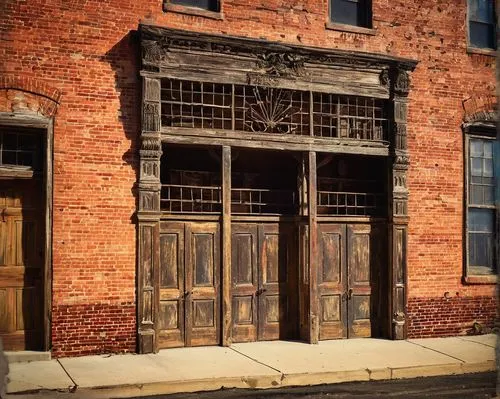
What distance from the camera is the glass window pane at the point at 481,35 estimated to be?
1371 centimetres

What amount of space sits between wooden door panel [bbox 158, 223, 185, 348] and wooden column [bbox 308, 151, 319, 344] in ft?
7.67

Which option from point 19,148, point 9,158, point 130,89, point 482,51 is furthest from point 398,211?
point 9,158

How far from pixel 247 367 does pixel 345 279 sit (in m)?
3.43

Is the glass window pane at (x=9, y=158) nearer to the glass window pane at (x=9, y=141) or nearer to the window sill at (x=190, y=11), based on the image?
the glass window pane at (x=9, y=141)

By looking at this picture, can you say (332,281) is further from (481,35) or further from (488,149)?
(481,35)

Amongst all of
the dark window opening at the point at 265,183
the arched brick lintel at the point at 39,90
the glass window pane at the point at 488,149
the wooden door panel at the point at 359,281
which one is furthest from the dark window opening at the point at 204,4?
the glass window pane at the point at 488,149

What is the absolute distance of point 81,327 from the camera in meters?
10.4

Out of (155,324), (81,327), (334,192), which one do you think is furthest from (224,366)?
(334,192)

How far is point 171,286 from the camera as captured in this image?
445 inches

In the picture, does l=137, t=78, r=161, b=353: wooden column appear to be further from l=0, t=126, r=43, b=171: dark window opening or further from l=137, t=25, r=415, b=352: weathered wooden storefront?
l=0, t=126, r=43, b=171: dark window opening

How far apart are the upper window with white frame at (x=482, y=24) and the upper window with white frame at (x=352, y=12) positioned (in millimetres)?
2351

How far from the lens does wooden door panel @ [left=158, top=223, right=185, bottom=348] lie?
11195 millimetres

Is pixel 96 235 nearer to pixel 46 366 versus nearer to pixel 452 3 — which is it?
pixel 46 366

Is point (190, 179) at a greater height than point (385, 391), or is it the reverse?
point (190, 179)
